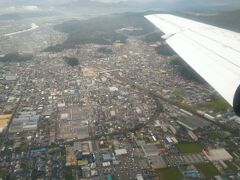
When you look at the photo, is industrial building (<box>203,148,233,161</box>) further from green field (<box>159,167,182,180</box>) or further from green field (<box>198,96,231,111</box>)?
green field (<box>198,96,231,111</box>)

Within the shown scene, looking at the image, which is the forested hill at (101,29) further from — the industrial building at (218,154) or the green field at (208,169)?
the green field at (208,169)

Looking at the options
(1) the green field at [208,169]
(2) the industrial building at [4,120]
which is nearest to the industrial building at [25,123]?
(2) the industrial building at [4,120]

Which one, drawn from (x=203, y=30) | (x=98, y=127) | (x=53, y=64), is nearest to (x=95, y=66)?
(x=53, y=64)

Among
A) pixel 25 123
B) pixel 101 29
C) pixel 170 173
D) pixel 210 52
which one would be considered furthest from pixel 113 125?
pixel 101 29

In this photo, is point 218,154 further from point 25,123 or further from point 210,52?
point 25,123

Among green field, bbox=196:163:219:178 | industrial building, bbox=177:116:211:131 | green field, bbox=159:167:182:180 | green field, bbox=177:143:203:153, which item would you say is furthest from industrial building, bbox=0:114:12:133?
green field, bbox=196:163:219:178
